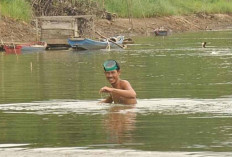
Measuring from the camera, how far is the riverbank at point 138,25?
170 feet

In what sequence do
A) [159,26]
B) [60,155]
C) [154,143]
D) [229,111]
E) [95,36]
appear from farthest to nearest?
[159,26], [95,36], [229,111], [154,143], [60,155]

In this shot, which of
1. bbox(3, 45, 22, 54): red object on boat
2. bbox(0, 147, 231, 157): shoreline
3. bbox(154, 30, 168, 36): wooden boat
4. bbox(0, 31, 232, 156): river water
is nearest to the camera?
bbox(0, 147, 231, 157): shoreline

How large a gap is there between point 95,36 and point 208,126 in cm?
4206

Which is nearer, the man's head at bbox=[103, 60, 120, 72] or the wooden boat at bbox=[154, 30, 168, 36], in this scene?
the man's head at bbox=[103, 60, 120, 72]

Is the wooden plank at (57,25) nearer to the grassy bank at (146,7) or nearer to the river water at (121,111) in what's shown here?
the grassy bank at (146,7)

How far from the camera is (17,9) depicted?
181ft

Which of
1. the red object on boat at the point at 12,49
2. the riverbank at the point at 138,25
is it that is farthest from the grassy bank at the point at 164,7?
the red object on boat at the point at 12,49

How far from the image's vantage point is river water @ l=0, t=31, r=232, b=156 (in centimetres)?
1078

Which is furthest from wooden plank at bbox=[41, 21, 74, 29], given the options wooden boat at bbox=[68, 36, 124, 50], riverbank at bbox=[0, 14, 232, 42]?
wooden boat at bbox=[68, 36, 124, 50]

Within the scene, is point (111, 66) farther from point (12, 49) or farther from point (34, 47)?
point (34, 47)

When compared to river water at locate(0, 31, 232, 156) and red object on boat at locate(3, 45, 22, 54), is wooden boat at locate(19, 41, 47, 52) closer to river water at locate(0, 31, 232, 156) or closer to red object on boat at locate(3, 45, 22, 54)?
red object on boat at locate(3, 45, 22, 54)

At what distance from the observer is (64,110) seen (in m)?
15.5

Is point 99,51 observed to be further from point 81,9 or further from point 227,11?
point 227,11

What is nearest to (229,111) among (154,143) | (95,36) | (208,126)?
(208,126)
